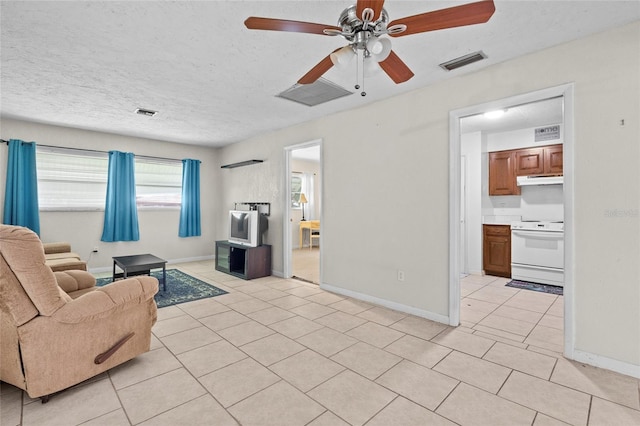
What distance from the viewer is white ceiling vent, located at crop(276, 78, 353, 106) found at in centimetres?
322

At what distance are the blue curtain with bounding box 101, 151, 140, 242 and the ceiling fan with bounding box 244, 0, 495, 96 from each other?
5179 mm

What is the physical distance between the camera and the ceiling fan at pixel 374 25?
4.47ft

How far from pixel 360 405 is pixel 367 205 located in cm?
238

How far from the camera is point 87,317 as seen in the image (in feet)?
6.28

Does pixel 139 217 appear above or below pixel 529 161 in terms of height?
below

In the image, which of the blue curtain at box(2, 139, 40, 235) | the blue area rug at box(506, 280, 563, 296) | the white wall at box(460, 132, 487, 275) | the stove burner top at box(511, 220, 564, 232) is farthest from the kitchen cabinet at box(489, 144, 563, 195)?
the blue curtain at box(2, 139, 40, 235)

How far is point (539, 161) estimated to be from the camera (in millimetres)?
4867

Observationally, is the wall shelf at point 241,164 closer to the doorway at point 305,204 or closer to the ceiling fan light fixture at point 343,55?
the doorway at point 305,204

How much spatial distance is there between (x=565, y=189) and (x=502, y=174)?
308cm

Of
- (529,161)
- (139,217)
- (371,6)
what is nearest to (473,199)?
(529,161)

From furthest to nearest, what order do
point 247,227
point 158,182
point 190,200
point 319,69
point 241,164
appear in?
1. point 190,200
2. point 158,182
3. point 241,164
4. point 247,227
5. point 319,69

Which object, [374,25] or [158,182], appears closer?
[374,25]

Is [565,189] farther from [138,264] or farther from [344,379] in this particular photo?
[138,264]

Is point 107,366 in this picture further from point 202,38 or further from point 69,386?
point 202,38
